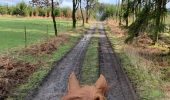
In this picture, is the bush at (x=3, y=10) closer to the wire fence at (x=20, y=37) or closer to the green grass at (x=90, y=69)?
the wire fence at (x=20, y=37)

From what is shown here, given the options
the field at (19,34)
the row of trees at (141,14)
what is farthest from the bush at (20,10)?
the row of trees at (141,14)

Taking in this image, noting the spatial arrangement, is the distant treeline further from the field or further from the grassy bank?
the grassy bank

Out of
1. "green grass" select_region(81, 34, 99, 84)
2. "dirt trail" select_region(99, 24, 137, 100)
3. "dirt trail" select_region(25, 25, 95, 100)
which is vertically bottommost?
"dirt trail" select_region(99, 24, 137, 100)

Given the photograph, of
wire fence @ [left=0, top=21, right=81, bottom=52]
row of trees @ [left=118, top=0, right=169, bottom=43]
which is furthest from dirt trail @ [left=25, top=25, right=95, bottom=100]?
wire fence @ [left=0, top=21, right=81, bottom=52]

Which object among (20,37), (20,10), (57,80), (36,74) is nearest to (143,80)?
(57,80)

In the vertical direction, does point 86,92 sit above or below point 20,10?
below

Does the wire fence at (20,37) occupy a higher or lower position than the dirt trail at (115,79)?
higher

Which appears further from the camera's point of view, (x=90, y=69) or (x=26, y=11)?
(x=26, y=11)

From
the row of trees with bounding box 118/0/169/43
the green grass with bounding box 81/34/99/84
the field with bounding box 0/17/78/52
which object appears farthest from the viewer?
the field with bounding box 0/17/78/52

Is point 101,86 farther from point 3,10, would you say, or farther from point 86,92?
point 3,10

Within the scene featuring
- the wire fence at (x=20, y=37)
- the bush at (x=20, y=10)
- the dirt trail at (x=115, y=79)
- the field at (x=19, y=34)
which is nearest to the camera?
the dirt trail at (x=115, y=79)

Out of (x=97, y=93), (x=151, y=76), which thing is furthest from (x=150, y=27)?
(x=97, y=93)

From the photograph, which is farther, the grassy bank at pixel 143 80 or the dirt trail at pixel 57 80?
the grassy bank at pixel 143 80

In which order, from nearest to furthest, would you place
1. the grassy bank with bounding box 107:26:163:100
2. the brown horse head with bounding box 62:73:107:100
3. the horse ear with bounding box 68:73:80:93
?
the brown horse head with bounding box 62:73:107:100, the horse ear with bounding box 68:73:80:93, the grassy bank with bounding box 107:26:163:100
